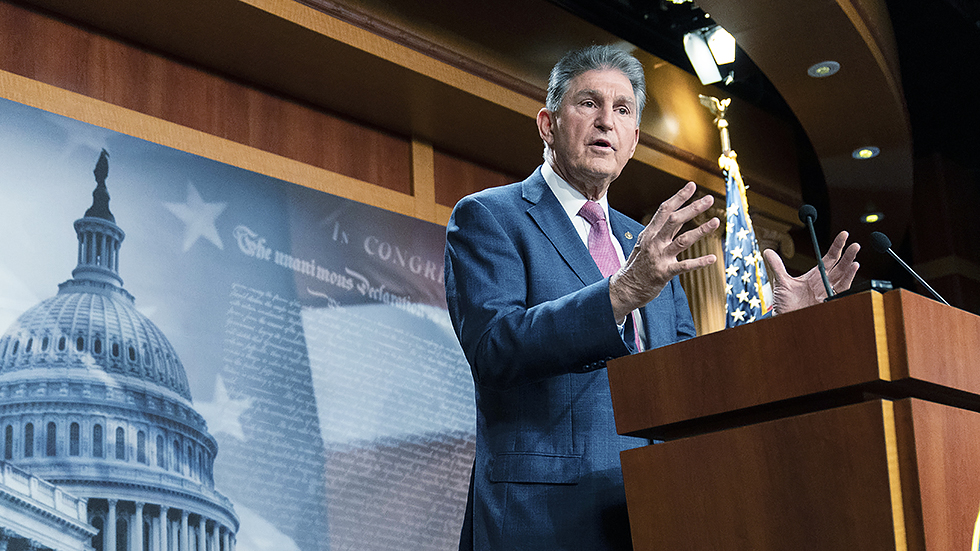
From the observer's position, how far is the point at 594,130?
181cm

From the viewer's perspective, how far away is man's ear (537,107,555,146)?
6.25 ft

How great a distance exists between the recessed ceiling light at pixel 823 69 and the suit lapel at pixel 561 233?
11.5ft

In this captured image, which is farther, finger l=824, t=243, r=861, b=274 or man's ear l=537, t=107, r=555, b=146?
man's ear l=537, t=107, r=555, b=146

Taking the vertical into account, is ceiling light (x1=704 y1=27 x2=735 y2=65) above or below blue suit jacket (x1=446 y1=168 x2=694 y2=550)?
above

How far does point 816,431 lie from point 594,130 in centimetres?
84

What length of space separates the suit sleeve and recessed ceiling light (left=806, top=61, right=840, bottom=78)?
11.8 feet

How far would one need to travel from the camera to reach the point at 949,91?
632 centimetres

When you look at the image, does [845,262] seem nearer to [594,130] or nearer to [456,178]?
[594,130]

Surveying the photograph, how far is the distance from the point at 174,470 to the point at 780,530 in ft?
9.06

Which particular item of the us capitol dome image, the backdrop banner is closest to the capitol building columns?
the us capitol dome image

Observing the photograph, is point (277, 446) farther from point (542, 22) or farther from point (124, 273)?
point (542, 22)

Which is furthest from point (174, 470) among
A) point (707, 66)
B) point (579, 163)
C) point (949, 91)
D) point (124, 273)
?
point (949, 91)

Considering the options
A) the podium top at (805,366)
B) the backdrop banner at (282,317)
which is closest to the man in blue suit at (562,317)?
the podium top at (805,366)

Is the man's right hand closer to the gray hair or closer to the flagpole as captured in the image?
the gray hair
